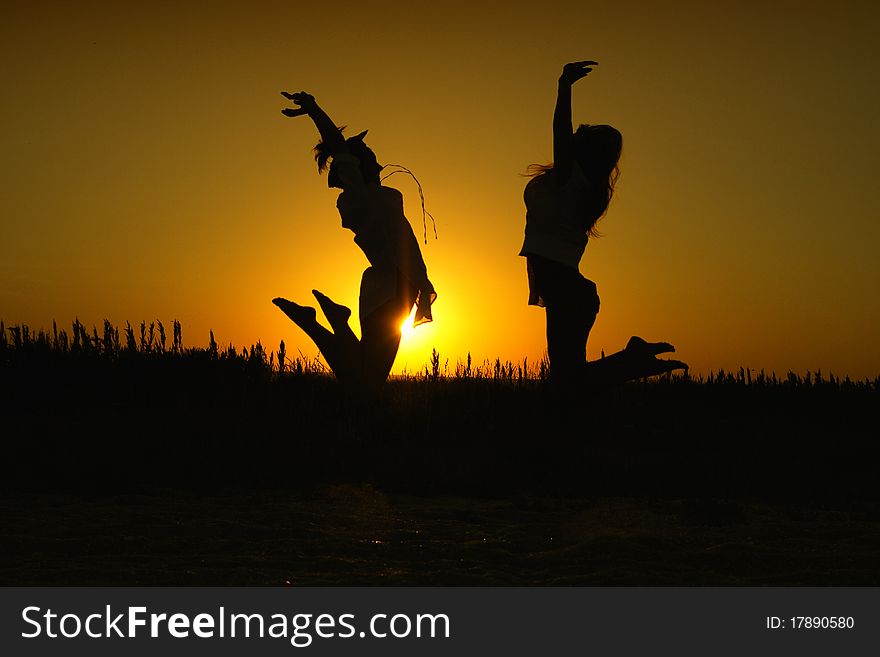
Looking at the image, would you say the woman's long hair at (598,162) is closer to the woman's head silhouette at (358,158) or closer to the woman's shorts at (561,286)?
the woman's shorts at (561,286)

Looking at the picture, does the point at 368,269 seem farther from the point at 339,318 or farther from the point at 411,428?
the point at 411,428

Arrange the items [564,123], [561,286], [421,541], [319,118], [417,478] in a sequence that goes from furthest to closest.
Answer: [319,118]
[561,286]
[564,123]
[417,478]
[421,541]

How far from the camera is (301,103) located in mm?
8156

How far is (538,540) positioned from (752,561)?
36.8 inches

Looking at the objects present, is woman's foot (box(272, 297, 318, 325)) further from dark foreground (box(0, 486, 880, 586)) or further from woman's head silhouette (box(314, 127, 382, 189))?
dark foreground (box(0, 486, 880, 586))

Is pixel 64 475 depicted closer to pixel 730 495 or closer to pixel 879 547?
pixel 730 495

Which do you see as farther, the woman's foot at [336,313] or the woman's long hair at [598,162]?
the woman's foot at [336,313]

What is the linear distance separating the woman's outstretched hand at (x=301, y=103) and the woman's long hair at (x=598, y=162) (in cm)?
218

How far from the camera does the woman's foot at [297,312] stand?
871 centimetres

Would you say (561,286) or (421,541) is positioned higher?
(561,286)

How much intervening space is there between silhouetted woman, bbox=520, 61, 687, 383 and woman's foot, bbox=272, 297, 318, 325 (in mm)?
2175

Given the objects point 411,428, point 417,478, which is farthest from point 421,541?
point 411,428

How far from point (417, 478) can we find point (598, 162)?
8.93 feet

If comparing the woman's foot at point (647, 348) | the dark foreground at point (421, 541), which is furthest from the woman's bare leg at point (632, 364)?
the dark foreground at point (421, 541)
